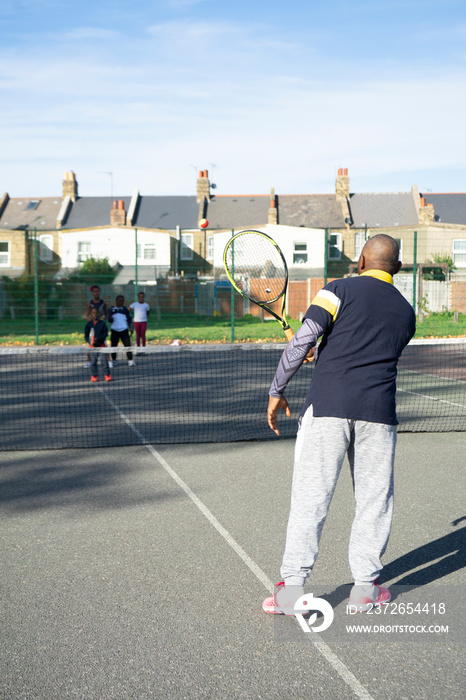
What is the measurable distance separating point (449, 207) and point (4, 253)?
113 feet

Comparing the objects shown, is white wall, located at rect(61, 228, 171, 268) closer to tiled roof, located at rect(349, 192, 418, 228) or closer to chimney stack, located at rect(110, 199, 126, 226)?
chimney stack, located at rect(110, 199, 126, 226)

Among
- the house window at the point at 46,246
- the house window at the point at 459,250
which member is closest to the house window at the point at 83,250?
the house window at the point at 46,246

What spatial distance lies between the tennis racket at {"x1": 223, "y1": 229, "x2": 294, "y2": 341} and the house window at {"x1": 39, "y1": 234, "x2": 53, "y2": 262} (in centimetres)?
4233

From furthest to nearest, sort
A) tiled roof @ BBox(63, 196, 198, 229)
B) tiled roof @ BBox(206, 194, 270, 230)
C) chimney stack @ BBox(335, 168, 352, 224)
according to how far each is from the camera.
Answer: chimney stack @ BBox(335, 168, 352, 224) → tiled roof @ BBox(63, 196, 198, 229) → tiled roof @ BBox(206, 194, 270, 230)

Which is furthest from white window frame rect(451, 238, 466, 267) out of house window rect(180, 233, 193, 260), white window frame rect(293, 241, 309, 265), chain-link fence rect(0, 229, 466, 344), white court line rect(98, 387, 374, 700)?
white court line rect(98, 387, 374, 700)

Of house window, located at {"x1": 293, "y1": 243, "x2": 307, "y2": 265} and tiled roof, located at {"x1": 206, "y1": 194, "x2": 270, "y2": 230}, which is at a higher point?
tiled roof, located at {"x1": 206, "y1": 194, "x2": 270, "y2": 230}

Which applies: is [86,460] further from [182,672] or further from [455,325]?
[455,325]

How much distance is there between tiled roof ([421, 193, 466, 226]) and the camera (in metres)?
54.1

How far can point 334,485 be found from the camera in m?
3.45

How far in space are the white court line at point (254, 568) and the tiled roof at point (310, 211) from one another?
4682 cm

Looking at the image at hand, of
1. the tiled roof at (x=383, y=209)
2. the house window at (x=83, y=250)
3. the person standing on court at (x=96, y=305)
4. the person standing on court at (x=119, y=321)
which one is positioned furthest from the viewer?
the tiled roof at (x=383, y=209)

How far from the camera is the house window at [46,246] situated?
157 ft

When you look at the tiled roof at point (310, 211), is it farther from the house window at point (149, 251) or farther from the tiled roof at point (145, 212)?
the house window at point (149, 251)

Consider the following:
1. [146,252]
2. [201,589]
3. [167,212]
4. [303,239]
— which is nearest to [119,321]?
[201,589]
